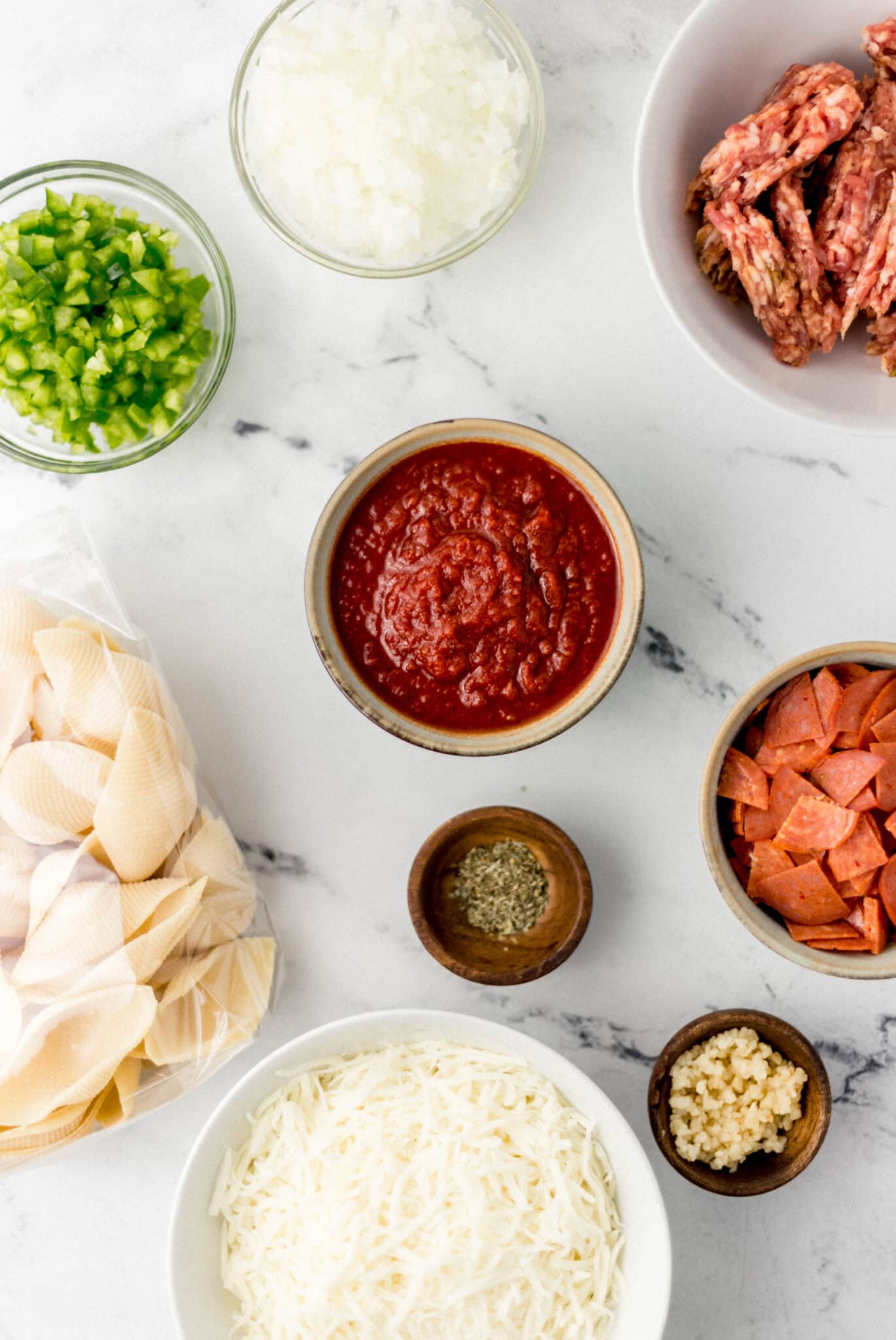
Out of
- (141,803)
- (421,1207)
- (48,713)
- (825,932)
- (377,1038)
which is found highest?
(48,713)

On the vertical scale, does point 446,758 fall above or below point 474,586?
below

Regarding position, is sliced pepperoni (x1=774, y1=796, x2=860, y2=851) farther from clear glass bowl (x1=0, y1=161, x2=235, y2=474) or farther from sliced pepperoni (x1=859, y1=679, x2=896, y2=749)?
clear glass bowl (x1=0, y1=161, x2=235, y2=474)

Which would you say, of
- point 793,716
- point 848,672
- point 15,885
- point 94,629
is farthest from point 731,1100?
point 94,629

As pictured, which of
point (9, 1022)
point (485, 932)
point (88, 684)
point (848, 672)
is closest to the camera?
point (9, 1022)

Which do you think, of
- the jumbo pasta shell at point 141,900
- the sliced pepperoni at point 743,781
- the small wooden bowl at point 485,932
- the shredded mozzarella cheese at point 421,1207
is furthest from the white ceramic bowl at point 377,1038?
the sliced pepperoni at point 743,781

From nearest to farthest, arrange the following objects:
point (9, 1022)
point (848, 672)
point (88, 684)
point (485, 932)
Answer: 1. point (9, 1022)
2. point (88, 684)
3. point (848, 672)
4. point (485, 932)

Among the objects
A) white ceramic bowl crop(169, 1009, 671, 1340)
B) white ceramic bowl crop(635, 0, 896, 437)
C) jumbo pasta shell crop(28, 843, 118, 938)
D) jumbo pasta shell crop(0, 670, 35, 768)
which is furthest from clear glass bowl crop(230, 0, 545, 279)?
white ceramic bowl crop(169, 1009, 671, 1340)

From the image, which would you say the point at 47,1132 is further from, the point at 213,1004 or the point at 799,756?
the point at 799,756
